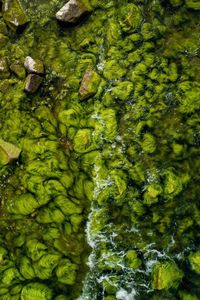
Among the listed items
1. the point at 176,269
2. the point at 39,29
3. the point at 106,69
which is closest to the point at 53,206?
the point at 176,269

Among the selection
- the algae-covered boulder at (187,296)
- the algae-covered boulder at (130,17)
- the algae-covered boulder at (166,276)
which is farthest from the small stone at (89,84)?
the algae-covered boulder at (187,296)

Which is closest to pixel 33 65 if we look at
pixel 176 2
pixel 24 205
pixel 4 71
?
pixel 4 71

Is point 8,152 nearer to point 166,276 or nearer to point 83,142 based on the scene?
point 83,142

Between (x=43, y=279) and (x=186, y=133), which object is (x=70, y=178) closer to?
(x=43, y=279)

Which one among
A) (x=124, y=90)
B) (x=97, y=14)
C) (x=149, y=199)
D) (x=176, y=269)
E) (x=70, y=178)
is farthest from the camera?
(x=97, y=14)

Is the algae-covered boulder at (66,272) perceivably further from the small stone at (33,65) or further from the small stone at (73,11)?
the small stone at (73,11)

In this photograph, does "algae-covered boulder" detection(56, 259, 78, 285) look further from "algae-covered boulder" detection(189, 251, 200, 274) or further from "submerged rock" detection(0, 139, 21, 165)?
"submerged rock" detection(0, 139, 21, 165)
